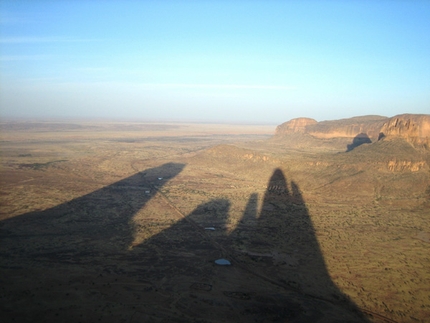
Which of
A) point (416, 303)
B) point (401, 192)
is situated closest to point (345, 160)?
point (401, 192)

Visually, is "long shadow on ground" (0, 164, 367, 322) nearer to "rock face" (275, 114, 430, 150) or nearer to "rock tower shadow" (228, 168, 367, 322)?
"rock tower shadow" (228, 168, 367, 322)

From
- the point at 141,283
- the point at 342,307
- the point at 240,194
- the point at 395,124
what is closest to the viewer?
the point at 342,307

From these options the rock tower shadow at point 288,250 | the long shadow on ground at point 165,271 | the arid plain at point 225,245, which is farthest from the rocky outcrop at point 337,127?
the long shadow on ground at point 165,271

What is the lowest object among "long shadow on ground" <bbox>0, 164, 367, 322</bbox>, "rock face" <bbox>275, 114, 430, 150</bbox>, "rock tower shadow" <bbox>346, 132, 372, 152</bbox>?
"long shadow on ground" <bbox>0, 164, 367, 322</bbox>

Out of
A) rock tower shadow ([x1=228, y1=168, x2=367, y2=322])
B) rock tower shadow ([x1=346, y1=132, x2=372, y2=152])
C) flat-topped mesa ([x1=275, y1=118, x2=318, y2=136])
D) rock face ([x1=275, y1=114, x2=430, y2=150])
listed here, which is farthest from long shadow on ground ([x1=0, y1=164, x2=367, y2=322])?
flat-topped mesa ([x1=275, y1=118, x2=318, y2=136])

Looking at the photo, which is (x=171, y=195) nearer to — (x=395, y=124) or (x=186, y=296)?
(x=186, y=296)

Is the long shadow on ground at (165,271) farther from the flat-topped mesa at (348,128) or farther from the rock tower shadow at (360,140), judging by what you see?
the flat-topped mesa at (348,128)

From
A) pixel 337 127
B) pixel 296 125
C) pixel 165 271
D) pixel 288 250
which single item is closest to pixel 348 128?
pixel 337 127

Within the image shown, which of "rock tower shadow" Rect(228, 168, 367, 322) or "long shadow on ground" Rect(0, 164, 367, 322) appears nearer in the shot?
"long shadow on ground" Rect(0, 164, 367, 322)
